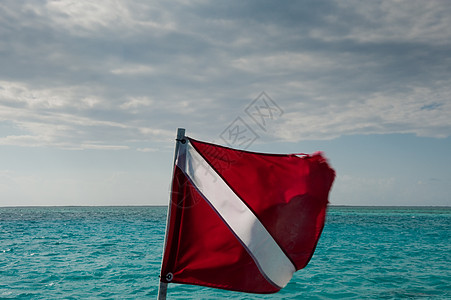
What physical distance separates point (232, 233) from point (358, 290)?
1026 cm

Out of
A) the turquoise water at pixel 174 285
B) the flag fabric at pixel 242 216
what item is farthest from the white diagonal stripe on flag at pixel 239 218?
the turquoise water at pixel 174 285

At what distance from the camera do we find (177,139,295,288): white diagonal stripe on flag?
4.44 metres

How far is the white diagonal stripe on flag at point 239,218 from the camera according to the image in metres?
4.44

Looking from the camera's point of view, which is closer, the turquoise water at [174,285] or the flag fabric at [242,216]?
the flag fabric at [242,216]

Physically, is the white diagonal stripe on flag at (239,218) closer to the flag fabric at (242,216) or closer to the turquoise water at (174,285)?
the flag fabric at (242,216)

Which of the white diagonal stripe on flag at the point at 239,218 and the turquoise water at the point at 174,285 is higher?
the white diagonal stripe on flag at the point at 239,218

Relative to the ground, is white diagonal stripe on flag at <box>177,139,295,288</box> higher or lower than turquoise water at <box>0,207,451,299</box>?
higher

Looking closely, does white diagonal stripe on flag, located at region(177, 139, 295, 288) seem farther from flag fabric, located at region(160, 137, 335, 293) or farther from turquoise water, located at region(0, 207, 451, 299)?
turquoise water, located at region(0, 207, 451, 299)

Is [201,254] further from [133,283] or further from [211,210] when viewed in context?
[133,283]

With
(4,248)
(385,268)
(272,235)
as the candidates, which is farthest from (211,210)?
(4,248)

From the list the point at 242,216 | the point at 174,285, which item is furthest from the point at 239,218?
the point at 174,285

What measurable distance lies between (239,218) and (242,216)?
0.15 ft

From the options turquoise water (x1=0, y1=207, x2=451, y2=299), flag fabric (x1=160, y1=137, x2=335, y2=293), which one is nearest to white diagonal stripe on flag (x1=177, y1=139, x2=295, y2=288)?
flag fabric (x1=160, y1=137, x2=335, y2=293)

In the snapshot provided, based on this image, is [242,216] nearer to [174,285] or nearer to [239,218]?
[239,218]
